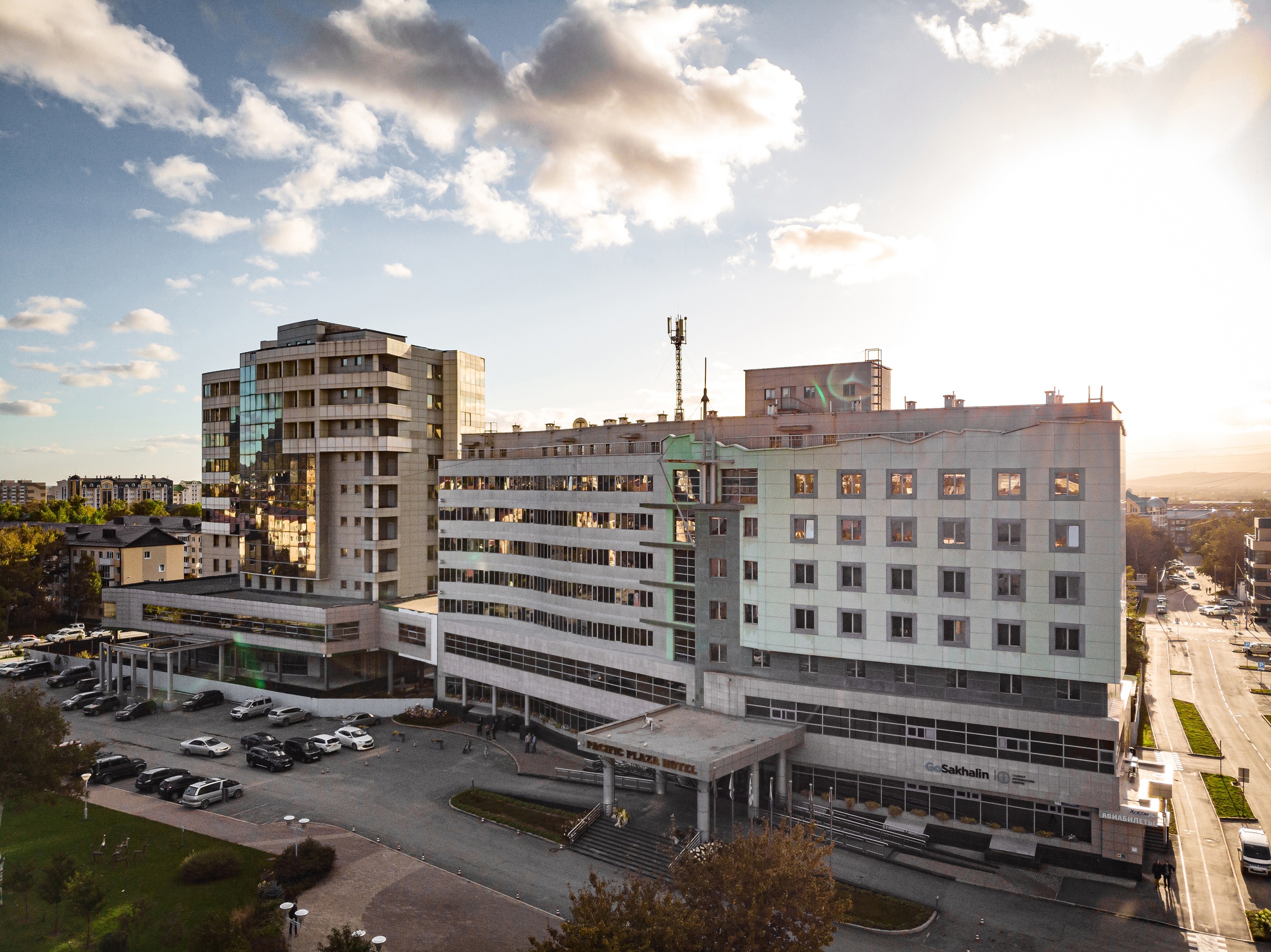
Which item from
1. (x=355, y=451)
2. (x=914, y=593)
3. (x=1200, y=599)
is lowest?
(x=1200, y=599)

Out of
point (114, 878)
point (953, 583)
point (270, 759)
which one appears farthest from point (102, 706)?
point (953, 583)

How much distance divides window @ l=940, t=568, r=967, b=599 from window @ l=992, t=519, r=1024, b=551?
2.84 m

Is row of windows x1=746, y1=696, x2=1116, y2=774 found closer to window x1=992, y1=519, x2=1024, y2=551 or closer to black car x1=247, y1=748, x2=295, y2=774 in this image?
window x1=992, y1=519, x2=1024, y2=551

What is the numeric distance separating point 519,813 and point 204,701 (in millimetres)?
48793

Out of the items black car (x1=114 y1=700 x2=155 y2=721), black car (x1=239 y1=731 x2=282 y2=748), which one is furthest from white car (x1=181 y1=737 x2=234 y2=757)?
black car (x1=114 y1=700 x2=155 y2=721)

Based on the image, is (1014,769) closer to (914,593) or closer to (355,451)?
(914,593)

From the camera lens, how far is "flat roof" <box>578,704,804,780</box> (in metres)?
48.8

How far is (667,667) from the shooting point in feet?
205

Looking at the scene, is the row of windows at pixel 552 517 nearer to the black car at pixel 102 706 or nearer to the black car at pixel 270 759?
the black car at pixel 270 759

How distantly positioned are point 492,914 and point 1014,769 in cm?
3310

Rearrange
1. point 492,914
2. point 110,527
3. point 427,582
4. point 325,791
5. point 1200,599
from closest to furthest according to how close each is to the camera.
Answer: point 492,914 < point 325,791 < point 427,582 < point 110,527 < point 1200,599

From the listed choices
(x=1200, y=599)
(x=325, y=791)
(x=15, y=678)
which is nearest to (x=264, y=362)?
(x=15, y=678)

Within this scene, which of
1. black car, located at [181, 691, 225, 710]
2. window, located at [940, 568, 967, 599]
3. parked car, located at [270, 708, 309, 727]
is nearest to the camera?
window, located at [940, 568, 967, 599]

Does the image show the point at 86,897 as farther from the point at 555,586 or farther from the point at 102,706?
the point at 102,706
